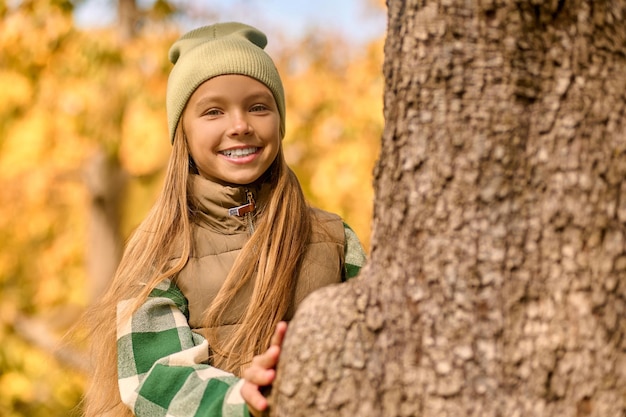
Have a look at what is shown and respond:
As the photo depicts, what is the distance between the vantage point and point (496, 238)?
4.35ft

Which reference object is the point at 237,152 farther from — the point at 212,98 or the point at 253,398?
the point at 253,398

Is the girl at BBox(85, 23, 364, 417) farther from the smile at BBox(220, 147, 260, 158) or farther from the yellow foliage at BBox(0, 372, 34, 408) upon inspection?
the yellow foliage at BBox(0, 372, 34, 408)

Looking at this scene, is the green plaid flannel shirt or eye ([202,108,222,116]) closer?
the green plaid flannel shirt

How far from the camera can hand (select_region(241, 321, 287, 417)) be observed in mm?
1471

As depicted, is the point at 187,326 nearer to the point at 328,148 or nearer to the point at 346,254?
the point at 346,254

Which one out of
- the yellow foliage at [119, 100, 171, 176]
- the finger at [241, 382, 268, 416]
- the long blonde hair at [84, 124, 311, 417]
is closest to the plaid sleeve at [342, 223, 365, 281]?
the long blonde hair at [84, 124, 311, 417]

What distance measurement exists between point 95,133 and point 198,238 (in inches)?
195

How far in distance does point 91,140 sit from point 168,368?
5.43m

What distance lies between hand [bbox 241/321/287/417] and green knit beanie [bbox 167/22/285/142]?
911mm

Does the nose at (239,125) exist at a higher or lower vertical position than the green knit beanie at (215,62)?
lower

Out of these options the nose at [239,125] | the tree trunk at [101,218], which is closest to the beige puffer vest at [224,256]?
the nose at [239,125]

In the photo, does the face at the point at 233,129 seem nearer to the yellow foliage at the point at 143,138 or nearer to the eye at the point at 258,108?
the eye at the point at 258,108

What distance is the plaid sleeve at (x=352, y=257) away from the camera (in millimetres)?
2238

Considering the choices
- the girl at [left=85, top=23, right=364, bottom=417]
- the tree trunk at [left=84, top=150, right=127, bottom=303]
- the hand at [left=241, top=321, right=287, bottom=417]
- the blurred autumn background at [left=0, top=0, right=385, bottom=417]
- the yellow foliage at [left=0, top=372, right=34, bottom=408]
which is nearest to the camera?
the hand at [left=241, top=321, right=287, bottom=417]
